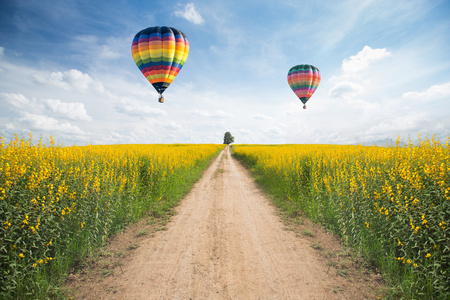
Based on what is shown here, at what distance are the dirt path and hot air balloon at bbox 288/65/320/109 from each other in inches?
759

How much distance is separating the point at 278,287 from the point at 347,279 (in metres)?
1.42

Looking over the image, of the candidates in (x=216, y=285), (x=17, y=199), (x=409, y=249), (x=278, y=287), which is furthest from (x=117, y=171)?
(x=409, y=249)

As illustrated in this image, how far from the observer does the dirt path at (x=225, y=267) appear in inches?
145

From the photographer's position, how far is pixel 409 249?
3.72m

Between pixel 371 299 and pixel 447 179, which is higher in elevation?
pixel 447 179

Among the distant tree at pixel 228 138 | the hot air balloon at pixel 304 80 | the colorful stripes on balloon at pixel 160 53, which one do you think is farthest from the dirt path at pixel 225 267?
the distant tree at pixel 228 138

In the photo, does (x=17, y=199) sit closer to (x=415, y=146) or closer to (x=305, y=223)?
(x=305, y=223)

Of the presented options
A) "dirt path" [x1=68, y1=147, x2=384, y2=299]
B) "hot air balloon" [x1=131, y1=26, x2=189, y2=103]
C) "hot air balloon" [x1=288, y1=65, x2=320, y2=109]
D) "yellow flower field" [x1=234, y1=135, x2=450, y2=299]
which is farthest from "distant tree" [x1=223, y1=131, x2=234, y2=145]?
"yellow flower field" [x1=234, y1=135, x2=450, y2=299]

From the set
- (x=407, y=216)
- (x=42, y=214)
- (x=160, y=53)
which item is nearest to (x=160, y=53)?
(x=160, y=53)

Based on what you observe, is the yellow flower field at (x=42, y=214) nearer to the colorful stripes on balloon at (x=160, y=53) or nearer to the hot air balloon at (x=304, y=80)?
the colorful stripes on balloon at (x=160, y=53)

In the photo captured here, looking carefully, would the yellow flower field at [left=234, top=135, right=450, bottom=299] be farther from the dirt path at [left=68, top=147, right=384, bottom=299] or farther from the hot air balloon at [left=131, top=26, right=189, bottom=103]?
the hot air balloon at [left=131, top=26, right=189, bottom=103]

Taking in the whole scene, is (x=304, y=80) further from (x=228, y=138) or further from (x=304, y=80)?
(x=228, y=138)

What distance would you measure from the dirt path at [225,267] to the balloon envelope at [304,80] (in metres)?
19.3

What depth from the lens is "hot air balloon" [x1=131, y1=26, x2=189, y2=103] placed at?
1355 cm
